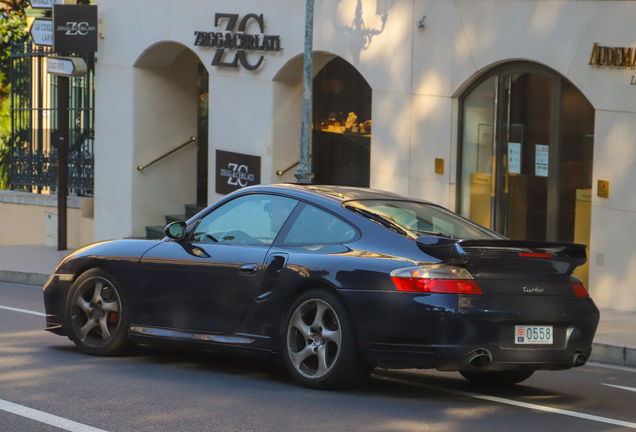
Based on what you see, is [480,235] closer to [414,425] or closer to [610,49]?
[414,425]

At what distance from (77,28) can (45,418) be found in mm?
15521

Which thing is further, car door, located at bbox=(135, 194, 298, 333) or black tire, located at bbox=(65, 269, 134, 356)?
black tire, located at bbox=(65, 269, 134, 356)

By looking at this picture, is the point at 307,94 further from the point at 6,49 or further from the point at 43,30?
the point at 6,49

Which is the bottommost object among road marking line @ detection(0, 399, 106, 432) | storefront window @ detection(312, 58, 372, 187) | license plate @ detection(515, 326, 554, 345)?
road marking line @ detection(0, 399, 106, 432)

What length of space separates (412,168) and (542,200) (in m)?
2.34

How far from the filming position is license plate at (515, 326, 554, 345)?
5805 mm

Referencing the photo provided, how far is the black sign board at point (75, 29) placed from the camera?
19047 millimetres

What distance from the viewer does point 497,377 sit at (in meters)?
6.79

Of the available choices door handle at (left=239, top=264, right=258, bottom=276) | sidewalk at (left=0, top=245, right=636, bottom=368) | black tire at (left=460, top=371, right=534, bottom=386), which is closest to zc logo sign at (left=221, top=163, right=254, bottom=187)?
sidewalk at (left=0, top=245, right=636, bottom=368)

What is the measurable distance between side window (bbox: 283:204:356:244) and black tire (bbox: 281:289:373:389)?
410mm

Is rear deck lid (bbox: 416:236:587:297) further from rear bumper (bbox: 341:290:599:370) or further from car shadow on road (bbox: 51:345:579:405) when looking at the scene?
car shadow on road (bbox: 51:345:579:405)

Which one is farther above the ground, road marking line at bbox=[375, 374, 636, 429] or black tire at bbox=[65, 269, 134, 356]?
black tire at bbox=[65, 269, 134, 356]

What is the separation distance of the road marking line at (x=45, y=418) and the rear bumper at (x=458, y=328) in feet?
5.91

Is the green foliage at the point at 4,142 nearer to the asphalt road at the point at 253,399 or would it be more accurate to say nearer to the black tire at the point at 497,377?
the asphalt road at the point at 253,399
